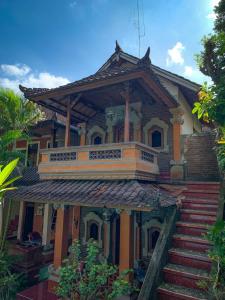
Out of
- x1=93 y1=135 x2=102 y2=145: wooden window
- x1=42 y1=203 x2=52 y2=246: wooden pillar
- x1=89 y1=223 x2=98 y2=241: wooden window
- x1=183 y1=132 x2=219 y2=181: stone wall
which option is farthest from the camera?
x1=93 y1=135 x2=102 y2=145: wooden window

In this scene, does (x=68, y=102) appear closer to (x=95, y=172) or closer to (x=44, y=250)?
(x=95, y=172)

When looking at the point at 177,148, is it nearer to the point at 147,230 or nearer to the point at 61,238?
the point at 147,230

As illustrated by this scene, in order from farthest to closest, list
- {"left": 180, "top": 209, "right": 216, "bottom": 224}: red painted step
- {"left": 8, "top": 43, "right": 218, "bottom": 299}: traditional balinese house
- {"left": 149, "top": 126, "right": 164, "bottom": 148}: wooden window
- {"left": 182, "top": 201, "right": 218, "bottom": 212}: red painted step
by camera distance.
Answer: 1. {"left": 149, "top": 126, "right": 164, "bottom": 148}: wooden window
2. {"left": 8, "top": 43, "right": 218, "bottom": 299}: traditional balinese house
3. {"left": 182, "top": 201, "right": 218, "bottom": 212}: red painted step
4. {"left": 180, "top": 209, "right": 216, "bottom": 224}: red painted step

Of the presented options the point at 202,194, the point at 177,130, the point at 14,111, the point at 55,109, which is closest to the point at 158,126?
the point at 177,130

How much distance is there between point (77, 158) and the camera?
954 centimetres

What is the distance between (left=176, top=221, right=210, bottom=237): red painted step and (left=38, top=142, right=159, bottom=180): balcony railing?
224 centimetres

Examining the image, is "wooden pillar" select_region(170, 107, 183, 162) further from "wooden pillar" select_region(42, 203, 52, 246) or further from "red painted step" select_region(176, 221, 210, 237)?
"wooden pillar" select_region(42, 203, 52, 246)

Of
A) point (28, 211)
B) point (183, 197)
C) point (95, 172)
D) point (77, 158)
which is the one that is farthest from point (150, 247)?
point (28, 211)

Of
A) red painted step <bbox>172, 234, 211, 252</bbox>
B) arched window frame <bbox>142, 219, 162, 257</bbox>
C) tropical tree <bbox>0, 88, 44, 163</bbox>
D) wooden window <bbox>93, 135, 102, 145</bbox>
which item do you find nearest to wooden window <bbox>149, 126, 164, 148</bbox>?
wooden window <bbox>93, 135, 102, 145</bbox>

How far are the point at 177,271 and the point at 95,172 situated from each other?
4.62 meters

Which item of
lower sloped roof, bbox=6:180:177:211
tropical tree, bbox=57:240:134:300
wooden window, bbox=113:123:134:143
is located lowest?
tropical tree, bbox=57:240:134:300

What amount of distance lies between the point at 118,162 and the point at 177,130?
3.87m

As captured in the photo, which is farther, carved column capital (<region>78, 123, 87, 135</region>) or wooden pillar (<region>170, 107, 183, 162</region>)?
carved column capital (<region>78, 123, 87, 135</region>)

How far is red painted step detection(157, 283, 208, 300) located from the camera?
499 centimetres
